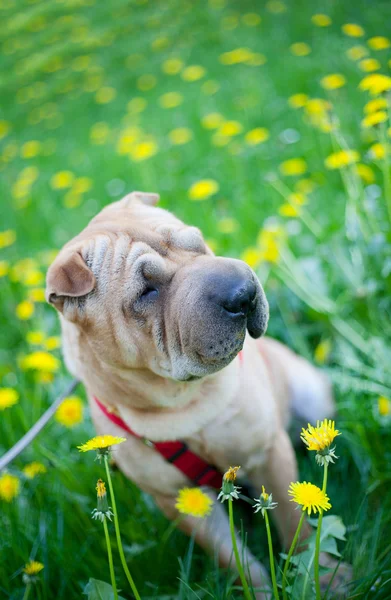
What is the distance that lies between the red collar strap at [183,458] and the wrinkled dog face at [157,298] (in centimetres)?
32

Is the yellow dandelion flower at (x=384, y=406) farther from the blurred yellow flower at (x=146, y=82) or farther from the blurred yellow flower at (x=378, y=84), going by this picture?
the blurred yellow flower at (x=146, y=82)

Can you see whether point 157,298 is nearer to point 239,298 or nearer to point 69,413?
point 239,298

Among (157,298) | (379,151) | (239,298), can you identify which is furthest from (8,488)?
(379,151)

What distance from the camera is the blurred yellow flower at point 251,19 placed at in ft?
21.6

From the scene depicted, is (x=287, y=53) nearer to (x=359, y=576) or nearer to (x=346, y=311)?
(x=346, y=311)

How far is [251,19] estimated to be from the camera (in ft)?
21.9

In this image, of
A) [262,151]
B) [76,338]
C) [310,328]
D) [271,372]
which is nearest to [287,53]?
[262,151]

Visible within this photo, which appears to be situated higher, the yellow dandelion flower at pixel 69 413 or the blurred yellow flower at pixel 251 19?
the yellow dandelion flower at pixel 69 413

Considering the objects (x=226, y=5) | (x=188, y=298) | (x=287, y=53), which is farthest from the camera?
(x=226, y=5)

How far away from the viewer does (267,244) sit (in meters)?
2.85

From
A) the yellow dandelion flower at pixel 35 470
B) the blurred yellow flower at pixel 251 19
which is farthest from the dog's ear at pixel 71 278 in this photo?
the blurred yellow flower at pixel 251 19

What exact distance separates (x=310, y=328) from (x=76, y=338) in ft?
5.07

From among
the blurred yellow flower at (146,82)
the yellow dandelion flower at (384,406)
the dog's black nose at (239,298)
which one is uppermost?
the dog's black nose at (239,298)

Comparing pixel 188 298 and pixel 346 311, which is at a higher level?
pixel 188 298
